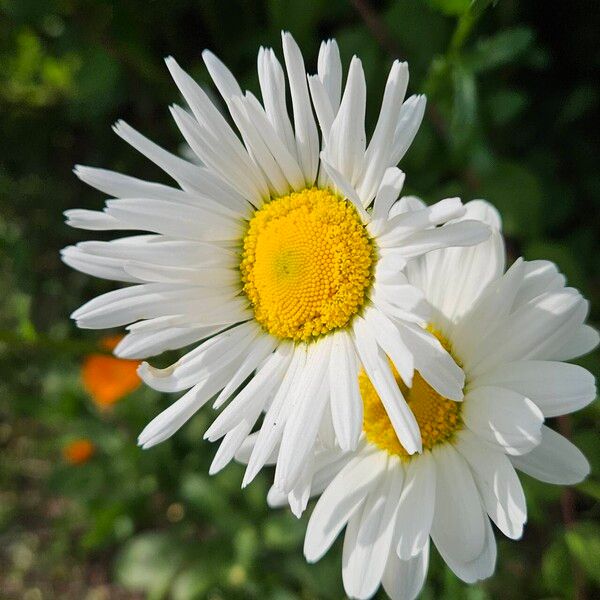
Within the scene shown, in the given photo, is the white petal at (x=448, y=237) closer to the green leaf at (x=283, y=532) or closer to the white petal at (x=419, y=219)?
the white petal at (x=419, y=219)

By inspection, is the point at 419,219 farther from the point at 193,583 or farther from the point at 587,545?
the point at 193,583

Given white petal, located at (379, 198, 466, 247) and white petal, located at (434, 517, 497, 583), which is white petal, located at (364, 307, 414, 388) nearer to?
white petal, located at (379, 198, 466, 247)

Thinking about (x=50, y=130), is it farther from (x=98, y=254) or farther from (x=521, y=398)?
(x=521, y=398)

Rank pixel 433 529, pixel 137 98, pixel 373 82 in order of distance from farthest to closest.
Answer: pixel 137 98
pixel 373 82
pixel 433 529

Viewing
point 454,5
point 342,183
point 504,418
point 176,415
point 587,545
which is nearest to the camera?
point 342,183

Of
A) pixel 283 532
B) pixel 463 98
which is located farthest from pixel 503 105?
pixel 283 532

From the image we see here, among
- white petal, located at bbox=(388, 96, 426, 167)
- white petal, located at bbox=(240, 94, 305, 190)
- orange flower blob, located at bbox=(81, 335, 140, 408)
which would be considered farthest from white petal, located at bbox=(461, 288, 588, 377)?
orange flower blob, located at bbox=(81, 335, 140, 408)

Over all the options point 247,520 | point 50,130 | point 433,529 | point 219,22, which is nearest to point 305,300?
point 433,529
